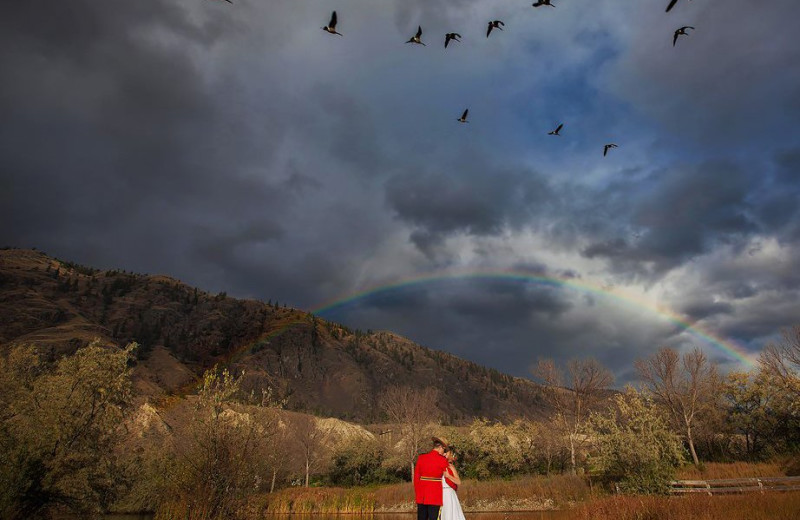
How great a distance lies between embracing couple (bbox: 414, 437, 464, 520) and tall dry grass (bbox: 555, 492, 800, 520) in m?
8.51

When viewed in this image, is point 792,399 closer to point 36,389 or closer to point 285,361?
point 36,389

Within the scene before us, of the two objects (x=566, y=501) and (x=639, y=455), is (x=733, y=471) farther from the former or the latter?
(x=566, y=501)

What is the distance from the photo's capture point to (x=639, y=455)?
2841cm

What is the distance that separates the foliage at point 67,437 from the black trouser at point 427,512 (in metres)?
17.1

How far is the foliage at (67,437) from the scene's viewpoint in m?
18.3

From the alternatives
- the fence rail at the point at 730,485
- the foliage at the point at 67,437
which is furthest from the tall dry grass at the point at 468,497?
the foliage at the point at 67,437

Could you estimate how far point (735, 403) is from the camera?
43.7 meters

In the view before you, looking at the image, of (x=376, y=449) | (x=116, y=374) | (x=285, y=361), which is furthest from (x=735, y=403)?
(x=285, y=361)

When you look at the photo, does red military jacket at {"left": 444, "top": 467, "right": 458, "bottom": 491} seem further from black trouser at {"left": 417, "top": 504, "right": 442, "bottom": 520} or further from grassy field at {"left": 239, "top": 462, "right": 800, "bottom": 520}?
grassy field at {"left": 239, "top": 462, "right": 800, "bottom": 520}

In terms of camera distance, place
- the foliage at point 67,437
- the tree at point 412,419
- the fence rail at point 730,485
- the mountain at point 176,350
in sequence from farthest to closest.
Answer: the mountain at point 176,350 → the tree at point 412,419 → the fence rail at point 730,485 → the foliage at point 67,437

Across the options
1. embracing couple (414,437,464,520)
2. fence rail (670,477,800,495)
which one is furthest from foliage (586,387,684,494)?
embracing couple (414,437,464,520)

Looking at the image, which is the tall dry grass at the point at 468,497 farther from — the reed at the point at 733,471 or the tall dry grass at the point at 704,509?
the tall dry grass at the point at 704,509

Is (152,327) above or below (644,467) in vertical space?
above

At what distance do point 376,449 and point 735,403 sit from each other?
138 ft
